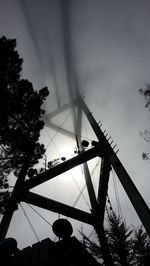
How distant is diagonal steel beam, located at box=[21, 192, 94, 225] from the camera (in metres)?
9.82

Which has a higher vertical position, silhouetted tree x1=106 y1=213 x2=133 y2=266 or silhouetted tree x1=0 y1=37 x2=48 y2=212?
silhouetted tree x1=0 y1=37 x2=48 y2=212

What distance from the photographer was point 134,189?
7383mm

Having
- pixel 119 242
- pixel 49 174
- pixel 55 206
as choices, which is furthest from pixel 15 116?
pixel 119 242

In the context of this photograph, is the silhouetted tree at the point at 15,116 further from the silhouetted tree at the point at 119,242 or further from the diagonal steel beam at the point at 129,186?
the silhouetted tree at the point at 119,242

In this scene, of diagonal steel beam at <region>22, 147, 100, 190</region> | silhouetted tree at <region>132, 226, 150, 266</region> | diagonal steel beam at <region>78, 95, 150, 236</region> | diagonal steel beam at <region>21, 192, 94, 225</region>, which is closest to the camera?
diagonal steel beam at <region>78, 95, 150, 236</region>

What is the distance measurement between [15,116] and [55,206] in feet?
16.5

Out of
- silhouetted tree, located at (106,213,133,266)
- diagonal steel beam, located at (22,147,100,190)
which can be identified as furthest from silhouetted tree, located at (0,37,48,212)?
silhouetted tree, located at (106,213,133,266)

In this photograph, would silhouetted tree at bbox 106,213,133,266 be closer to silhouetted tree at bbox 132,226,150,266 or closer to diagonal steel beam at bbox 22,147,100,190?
silhouetted tree at bbox 132,226,150,266

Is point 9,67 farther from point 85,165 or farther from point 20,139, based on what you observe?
point 85,165

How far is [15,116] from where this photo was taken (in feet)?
38.6

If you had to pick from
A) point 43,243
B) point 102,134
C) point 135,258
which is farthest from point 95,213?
point 135,258

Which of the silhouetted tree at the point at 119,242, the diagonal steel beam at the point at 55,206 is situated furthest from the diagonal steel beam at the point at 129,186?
the silhouetted tree at the point at 119,242

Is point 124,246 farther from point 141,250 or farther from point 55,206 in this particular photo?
point 55,206

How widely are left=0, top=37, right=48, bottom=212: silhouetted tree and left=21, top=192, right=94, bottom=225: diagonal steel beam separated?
7.24 feet
